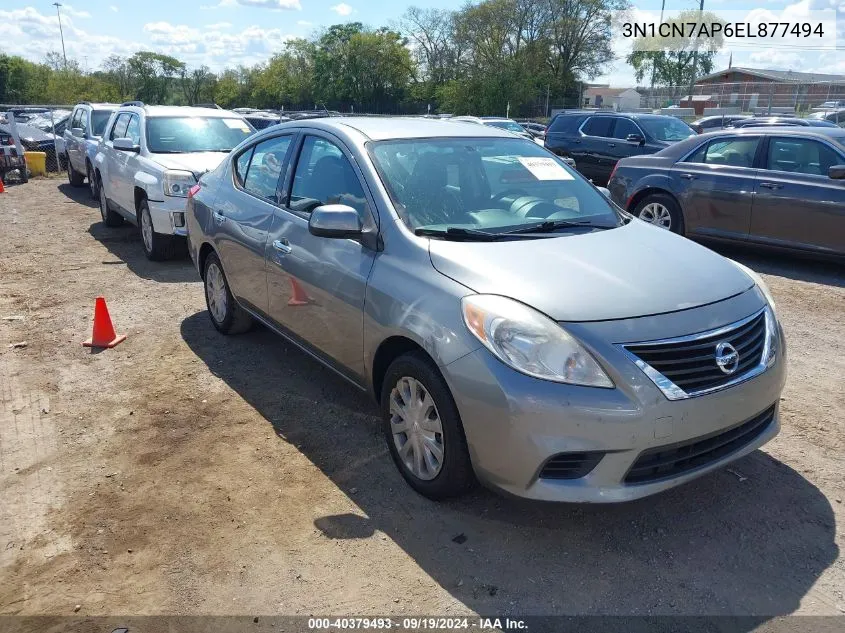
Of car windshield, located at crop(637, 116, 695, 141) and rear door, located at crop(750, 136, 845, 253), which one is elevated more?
car windshield, located at crop(637, 116, 695, 141)

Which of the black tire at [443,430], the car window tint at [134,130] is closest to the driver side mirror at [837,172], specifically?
the black tire at [443,430]

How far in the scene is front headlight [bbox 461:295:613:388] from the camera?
2.79 m

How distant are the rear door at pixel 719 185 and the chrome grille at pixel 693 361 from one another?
18.7 ft

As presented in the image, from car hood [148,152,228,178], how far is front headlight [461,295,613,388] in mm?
6131

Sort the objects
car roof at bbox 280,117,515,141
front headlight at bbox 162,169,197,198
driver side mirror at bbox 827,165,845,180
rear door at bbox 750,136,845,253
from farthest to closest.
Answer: front headlight at bbox 162,169,197,198 → rear door at bbox 750,136,845,253 → driver side mirror at bbox 827,165,845,180 → car roof at bbox 280,117,515,141

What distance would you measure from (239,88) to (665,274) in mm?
100658

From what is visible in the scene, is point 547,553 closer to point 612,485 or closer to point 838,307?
point 612,485

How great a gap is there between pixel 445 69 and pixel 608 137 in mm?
62115

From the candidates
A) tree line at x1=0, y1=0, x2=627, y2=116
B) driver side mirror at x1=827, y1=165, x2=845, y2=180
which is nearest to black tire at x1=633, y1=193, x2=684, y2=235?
driver side mirror at x1=827, y1=165, x2=845, y2=180

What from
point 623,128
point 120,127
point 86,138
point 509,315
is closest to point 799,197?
point 509,315

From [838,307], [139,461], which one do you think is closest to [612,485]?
[139,461]

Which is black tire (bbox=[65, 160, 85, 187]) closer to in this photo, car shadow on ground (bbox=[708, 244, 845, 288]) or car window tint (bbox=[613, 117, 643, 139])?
car window tint (bbox=[613, 117, 643, 139])

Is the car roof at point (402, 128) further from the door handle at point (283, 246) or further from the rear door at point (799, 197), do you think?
the rear door at point (799, 197)

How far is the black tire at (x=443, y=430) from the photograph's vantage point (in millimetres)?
3059
